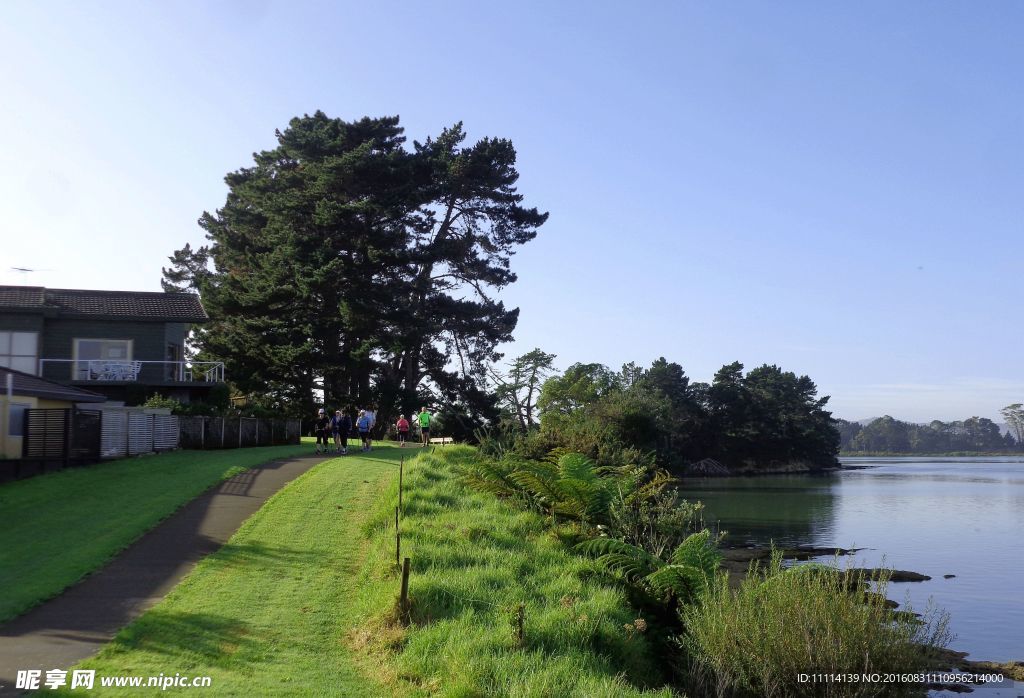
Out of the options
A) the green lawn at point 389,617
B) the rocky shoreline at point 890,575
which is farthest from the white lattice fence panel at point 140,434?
the rocky shoreline at point 890,575

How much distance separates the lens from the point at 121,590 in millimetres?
12492

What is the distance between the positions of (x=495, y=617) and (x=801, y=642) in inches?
141

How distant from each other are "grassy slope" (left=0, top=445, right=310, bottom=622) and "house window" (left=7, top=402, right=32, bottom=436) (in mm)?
2243

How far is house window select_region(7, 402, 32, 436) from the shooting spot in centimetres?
2569

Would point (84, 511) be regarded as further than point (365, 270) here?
No

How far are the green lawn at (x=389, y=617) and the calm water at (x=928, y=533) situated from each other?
20.5 feet

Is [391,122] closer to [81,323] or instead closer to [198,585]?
[81,323]

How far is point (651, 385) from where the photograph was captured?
10931 centimetres

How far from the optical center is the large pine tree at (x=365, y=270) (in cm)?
4462

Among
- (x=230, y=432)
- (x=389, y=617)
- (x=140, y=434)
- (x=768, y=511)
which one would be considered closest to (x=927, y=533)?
(x=768, y=511)

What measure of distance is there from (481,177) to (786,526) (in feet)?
79.8

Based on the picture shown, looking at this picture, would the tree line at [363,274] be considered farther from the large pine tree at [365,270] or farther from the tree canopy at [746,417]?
the tree canopy at [746,417]

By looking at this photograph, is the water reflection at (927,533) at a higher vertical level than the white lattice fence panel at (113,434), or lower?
lower

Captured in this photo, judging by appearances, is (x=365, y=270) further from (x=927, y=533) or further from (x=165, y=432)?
(x=927, y=533)
